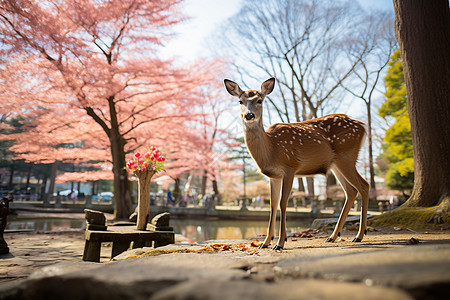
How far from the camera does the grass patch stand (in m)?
3.97

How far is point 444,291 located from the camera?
965mm

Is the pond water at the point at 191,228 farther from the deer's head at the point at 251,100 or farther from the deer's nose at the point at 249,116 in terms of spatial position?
the deer's nose at the point at 249,116

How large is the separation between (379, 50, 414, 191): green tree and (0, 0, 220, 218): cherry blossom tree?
922 cm

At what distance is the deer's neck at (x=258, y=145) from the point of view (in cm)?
323

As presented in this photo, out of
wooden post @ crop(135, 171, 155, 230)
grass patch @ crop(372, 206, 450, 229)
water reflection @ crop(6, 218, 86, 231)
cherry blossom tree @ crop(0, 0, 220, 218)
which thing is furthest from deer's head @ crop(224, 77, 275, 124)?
water reflection @ crop(6, 218, 86, 231)

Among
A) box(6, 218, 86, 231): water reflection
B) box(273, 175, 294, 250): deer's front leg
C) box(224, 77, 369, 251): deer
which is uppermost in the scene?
box(224, 77, 369, 251): deer

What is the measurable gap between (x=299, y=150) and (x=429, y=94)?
2784 millimetres

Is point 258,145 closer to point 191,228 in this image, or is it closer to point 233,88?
point 233,88

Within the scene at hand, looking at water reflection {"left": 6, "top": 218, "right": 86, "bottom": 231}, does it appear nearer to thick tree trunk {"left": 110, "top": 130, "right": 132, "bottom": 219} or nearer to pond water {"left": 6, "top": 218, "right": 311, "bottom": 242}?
pond water {"left": 6, "top": 218, "right": 311, "bottom": 242}

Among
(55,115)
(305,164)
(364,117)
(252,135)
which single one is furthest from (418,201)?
(364,117)

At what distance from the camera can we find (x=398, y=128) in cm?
1328

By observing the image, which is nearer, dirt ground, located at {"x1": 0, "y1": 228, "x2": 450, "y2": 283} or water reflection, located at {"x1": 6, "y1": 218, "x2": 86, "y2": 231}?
dirt ground, located at {"x1": 0, "y1": 228, "x2": 450, "y2": 283}

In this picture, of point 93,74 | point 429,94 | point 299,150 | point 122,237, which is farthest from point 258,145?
point 93,74

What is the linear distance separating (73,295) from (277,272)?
98 cm
